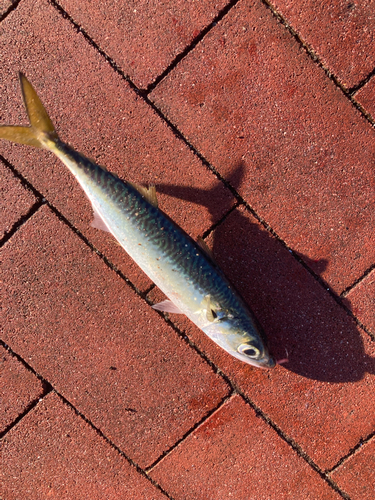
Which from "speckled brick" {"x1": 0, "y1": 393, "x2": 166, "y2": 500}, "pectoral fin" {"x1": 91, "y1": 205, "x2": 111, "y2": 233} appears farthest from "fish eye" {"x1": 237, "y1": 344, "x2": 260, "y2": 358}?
"speckled brick" {"x1": 0, "y1": 393, "x2": 166, "y2": 500}

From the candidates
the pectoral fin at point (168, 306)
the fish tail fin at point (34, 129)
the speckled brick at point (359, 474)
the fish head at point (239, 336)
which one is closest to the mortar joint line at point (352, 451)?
the speckled brick at point (359, 474)

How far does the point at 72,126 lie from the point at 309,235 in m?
2.13

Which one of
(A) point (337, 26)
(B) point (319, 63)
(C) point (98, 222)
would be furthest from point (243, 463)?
(A) point (337, 26)

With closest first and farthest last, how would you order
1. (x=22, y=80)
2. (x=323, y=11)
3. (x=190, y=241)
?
1. (x=22, y=80)
2. (x=190, y=241)
3. (x=323, y=11)

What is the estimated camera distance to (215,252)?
2.87 meters

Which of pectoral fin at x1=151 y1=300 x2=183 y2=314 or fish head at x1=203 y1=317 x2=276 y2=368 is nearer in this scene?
fish head at x1=203 y1=317 x2=276 y2=368

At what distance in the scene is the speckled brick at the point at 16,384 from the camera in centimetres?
296

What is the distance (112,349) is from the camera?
293cm

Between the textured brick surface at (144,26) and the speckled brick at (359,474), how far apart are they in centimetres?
355

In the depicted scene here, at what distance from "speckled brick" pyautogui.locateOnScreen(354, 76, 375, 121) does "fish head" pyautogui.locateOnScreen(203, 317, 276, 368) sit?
1.93 metres

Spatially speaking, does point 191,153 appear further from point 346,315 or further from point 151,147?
point 346,315

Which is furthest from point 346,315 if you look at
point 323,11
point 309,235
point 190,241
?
point 323,11

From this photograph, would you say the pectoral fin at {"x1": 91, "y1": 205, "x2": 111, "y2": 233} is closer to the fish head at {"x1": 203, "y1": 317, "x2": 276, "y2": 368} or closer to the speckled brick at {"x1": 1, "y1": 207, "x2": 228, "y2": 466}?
the speckled brick at {"x1": 1, "y1": 207, "x2": 228, "y2": 466}

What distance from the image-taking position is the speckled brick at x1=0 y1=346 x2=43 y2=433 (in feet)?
9.71
